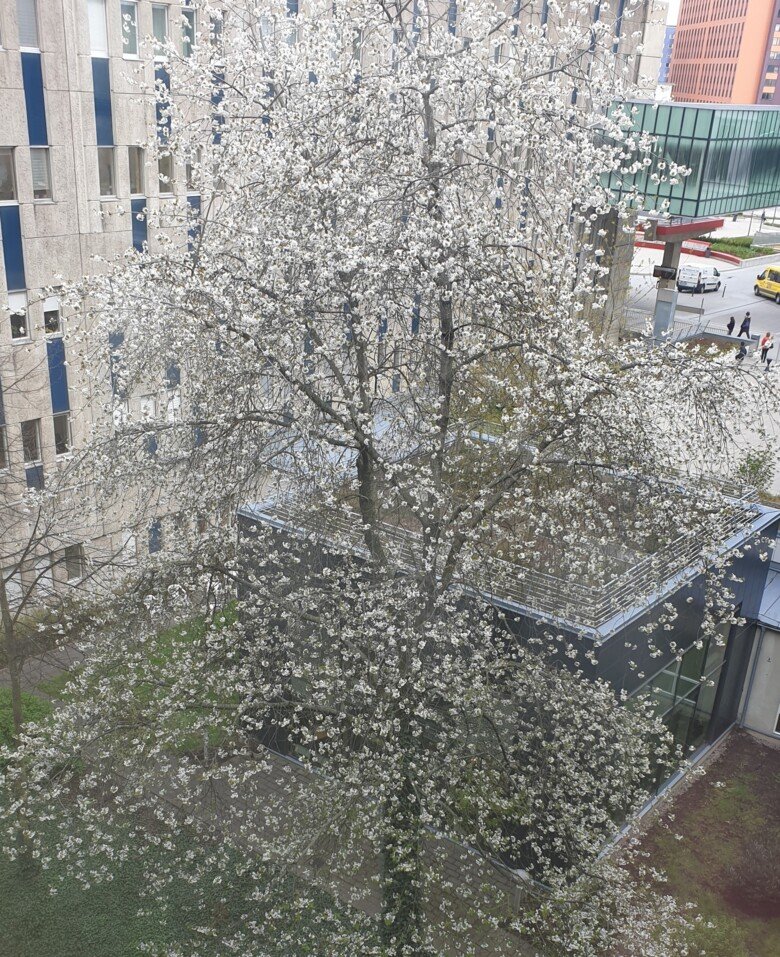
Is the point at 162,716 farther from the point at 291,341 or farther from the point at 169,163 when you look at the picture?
the point at 169,163

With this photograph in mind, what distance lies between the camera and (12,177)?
18.2 meters

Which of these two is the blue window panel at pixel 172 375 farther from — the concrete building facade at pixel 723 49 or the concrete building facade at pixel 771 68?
the concrete building facade at pixel 771 68

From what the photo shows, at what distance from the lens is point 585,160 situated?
10594 millimetres

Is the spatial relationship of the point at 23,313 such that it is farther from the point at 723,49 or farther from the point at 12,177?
the point at 723,49

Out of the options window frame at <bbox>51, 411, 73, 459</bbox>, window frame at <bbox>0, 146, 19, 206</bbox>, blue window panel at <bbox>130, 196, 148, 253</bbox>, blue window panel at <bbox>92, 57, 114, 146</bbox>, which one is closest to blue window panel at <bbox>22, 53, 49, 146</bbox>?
window frame at <bbox>0, 146, 19, 206</bbox>

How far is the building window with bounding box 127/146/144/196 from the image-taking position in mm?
20547

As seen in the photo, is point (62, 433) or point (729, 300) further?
point (729, 300)

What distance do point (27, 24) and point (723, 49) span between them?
147434mm

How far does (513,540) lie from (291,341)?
3.74 meters

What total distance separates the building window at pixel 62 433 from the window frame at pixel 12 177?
446 centimetres

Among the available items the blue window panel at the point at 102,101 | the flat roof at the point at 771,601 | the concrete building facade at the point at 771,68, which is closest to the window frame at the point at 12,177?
the blue window panel at the point at 102,101

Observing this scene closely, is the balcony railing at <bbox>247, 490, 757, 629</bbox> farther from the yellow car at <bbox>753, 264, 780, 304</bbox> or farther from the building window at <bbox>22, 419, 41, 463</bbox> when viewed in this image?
the yellow car at <bbox>753, 264, 780, 304</bbox>

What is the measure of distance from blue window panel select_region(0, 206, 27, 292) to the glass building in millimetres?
23353

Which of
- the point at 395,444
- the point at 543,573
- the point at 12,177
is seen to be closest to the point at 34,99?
the point at 12,177
